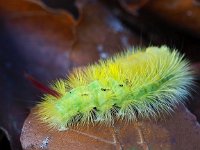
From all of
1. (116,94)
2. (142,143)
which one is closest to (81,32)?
(116,94)

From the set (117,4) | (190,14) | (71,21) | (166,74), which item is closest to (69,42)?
(71,21)

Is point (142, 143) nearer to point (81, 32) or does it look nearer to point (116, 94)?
point (116, 94)

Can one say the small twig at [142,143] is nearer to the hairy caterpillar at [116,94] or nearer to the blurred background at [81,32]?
the hairy caterpillar at [116,94]

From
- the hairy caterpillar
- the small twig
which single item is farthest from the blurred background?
the small twig

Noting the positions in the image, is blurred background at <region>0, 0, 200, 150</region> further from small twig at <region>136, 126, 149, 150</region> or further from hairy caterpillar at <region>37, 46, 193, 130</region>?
small twig at <region>136, 126, 149, 150</region>

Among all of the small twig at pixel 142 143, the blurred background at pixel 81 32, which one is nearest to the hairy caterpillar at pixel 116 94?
the small twig at pixel 142 143

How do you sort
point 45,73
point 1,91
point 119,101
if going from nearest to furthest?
point 119,101, point 1,91, point 45,73

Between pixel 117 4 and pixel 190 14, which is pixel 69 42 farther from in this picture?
pixel 190 14
